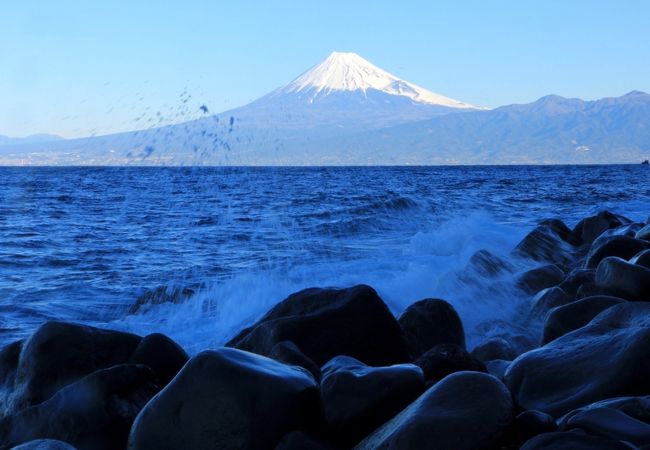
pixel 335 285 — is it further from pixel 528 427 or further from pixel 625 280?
pixel 528 427

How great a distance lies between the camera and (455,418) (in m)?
2.99

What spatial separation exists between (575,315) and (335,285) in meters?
4.54

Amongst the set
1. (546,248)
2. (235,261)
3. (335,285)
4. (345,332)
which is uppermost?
(345,332)

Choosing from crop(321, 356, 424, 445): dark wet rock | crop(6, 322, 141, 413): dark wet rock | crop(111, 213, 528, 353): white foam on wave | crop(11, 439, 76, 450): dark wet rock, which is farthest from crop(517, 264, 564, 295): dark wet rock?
crop(11, 439, 76, 450): dark wet rock

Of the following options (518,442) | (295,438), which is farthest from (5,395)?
(518,442)

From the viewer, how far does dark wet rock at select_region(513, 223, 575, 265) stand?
11500mm

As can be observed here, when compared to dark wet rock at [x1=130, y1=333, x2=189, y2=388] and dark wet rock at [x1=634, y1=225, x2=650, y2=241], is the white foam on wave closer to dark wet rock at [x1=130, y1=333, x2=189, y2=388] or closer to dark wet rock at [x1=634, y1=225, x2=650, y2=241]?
dark wet rock at [x1=634, y1=225, x2=650, y2=241]

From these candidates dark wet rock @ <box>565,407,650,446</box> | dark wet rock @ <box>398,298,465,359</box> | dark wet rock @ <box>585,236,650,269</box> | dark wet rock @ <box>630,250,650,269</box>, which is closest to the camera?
dark wet rock @ <box>565,407,650,446</box>

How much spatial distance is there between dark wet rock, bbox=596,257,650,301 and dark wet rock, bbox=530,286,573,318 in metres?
0.84

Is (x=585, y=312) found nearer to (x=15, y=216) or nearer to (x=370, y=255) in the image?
(x=370, y=255)

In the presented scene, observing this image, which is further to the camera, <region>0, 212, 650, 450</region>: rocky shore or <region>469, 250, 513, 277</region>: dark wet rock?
<region>469, 250, 513, 277</region>: dark wet rock

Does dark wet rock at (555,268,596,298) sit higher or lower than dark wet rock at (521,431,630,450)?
lower

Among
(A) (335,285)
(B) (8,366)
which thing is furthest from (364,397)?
(A) (335,285)

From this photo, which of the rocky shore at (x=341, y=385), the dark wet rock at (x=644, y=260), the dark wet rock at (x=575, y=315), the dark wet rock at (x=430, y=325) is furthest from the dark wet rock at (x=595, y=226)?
the dark wet rock at (x=575, y=315)
